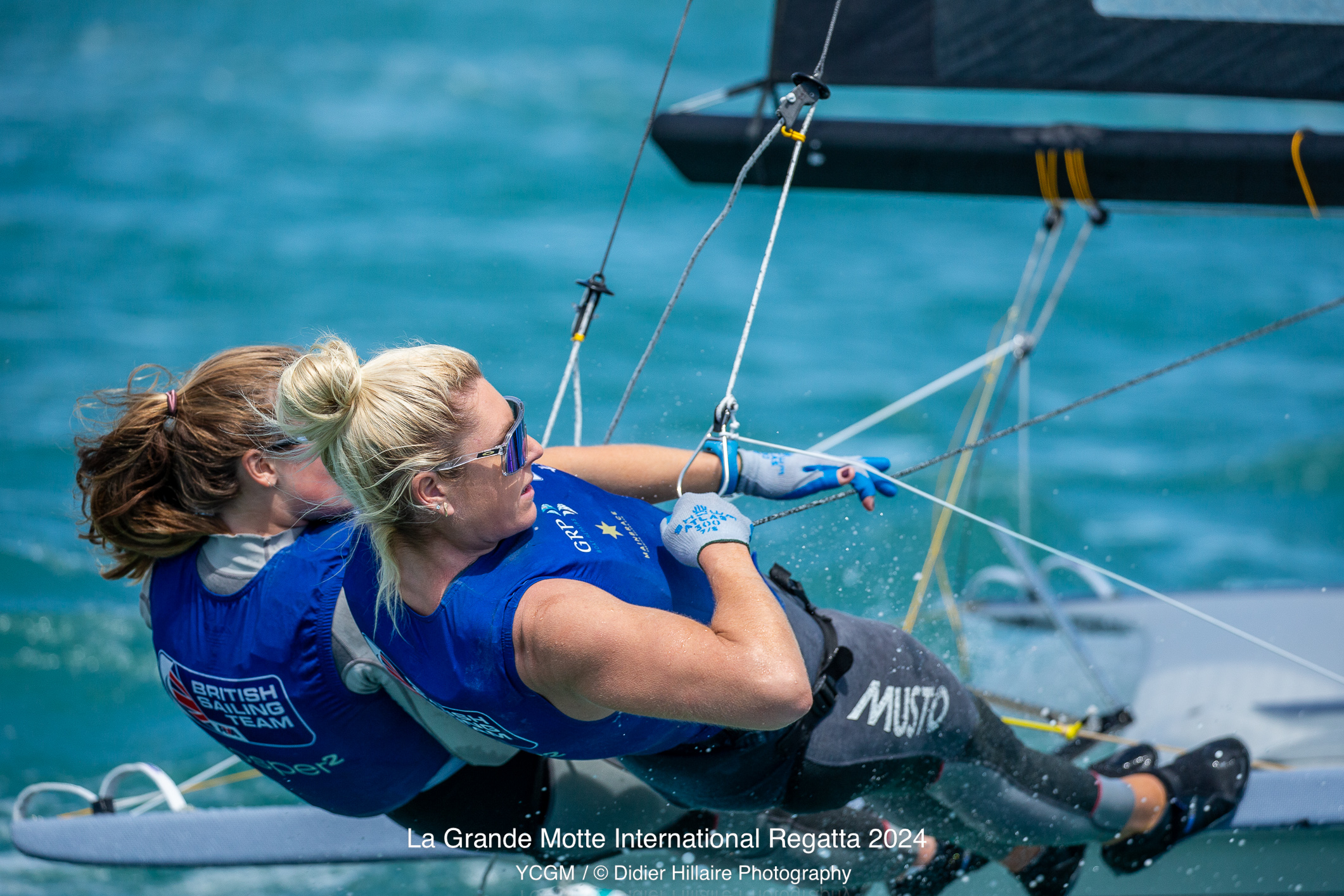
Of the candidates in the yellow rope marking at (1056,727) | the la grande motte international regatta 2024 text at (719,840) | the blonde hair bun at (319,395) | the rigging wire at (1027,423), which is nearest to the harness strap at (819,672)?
the rigging wire at (1027,423)

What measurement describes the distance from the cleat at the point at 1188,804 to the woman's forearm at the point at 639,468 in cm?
111

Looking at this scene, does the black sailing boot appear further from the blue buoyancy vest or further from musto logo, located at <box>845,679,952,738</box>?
the blue buoyancy vest

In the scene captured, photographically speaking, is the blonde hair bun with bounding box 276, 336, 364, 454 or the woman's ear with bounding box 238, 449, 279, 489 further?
the woman's ear with bounding box 238, 449, 279, 489

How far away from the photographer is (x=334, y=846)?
7.13 feet

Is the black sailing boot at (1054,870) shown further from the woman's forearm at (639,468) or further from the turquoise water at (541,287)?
the woman's forearm at (639,468)

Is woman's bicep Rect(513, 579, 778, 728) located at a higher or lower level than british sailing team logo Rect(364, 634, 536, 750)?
higher

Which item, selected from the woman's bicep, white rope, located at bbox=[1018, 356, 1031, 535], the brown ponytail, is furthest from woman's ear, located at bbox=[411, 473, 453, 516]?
white rope, located at bbox=[1018, 356, 1031, 535]

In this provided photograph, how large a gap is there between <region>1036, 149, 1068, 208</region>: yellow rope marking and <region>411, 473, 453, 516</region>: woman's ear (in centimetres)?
191

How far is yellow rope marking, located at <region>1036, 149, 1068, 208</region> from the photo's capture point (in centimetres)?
259

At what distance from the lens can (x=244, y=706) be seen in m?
1.54

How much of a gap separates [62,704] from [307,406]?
10.1 ft

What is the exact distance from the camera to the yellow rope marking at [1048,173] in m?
2.59

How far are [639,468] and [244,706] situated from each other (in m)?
0.64

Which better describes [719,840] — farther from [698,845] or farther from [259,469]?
[259,469]
